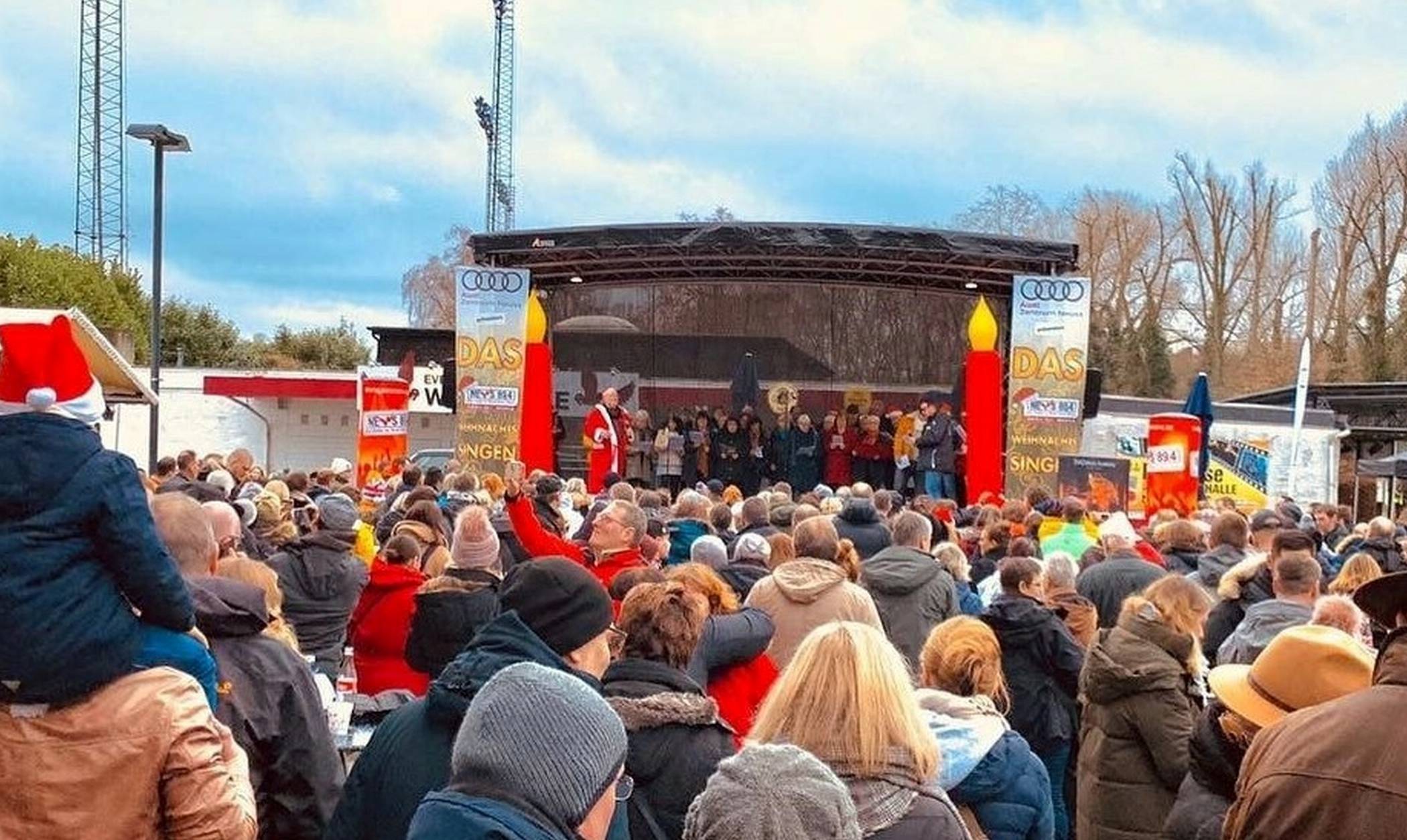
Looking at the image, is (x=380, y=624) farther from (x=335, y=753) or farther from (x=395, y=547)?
(x=335, y=753)

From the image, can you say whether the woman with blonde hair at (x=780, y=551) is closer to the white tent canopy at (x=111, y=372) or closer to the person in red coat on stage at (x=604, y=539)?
the person in red coat on stage at (x=604, y=539)

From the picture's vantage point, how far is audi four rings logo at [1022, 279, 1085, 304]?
1678 cm

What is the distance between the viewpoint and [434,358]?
Answer: 27625 millimetres

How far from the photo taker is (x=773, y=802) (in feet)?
6.51

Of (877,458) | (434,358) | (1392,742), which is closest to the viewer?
(1392,742)

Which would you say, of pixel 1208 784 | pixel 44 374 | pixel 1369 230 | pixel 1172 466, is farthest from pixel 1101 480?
pixel 1369 230

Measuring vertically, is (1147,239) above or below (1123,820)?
above

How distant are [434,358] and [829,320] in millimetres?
9146

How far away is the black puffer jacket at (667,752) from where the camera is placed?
3172 mm

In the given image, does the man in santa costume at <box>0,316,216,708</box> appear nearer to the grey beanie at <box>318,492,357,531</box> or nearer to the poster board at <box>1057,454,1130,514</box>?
the grey beanie at <box>318,492,357,531</box>

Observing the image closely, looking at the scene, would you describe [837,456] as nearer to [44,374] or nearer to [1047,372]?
[1047,372]

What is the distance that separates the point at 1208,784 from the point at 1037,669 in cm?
202

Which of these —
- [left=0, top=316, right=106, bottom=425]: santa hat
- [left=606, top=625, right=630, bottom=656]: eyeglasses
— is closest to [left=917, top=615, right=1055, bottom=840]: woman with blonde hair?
[left=606, top=625, right=630, bottom=656]: eyeglasses

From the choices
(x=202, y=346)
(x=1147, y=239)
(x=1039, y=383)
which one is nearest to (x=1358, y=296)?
(x=1147, y=239)
